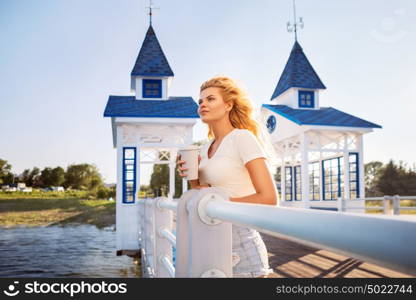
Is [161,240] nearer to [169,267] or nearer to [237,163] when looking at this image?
[169,267]

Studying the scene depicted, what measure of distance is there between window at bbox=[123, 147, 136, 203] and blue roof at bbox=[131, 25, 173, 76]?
3598 millimetres

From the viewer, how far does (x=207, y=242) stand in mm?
1110

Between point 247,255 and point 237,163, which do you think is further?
point 237,163

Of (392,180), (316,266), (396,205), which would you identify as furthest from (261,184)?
(392,180)

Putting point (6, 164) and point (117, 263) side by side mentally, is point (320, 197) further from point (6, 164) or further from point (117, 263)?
point (6, 164)

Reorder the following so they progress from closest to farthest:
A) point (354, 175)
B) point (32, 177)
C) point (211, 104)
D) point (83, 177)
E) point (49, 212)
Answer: point (211, 104)
point (354, 175)
point (49, 212)
point (32, 177)
point (83, 177)

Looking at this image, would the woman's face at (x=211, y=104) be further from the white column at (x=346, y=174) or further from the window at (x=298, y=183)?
the window at (x=298, y=183)

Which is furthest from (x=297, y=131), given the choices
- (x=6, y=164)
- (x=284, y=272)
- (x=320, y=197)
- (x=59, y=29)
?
(x=6, y=164)

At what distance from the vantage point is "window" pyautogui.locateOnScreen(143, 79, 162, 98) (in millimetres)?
12844

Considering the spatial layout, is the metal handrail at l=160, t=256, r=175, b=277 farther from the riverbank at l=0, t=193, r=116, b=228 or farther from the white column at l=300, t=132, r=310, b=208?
the riverbank at l=0, t=193, r=116, b=228

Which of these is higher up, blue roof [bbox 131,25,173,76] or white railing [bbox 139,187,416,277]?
blue roof [bbox 131,25,173,76]

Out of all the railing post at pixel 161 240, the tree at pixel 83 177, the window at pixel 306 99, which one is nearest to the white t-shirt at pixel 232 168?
the railing post at pixel 161 240

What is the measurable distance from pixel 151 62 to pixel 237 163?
39.8ft

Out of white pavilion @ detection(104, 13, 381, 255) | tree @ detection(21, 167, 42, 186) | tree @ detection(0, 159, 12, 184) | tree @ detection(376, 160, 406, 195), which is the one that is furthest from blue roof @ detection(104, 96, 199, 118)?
tree @ detection(21, 167, 42, 186)
